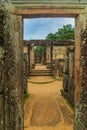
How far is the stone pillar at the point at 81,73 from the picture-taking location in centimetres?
469

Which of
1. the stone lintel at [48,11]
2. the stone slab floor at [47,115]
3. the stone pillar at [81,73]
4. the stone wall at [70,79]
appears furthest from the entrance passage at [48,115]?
the stone lintel at [48,11]

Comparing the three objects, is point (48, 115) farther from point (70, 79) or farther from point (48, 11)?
point (48, 11)

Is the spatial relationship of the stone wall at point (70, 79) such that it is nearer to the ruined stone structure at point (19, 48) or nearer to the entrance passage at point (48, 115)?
the entrance passage at point (48, 115)

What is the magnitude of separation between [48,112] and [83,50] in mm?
3425

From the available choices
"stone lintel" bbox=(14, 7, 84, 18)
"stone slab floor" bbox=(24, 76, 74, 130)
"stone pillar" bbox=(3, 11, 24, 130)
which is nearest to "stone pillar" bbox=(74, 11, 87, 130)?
"stone lintel" bbox=(14, 7, 84, 18)

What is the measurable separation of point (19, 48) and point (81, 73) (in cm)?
124

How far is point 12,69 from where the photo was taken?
4.73 m

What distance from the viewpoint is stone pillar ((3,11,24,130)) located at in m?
4.67

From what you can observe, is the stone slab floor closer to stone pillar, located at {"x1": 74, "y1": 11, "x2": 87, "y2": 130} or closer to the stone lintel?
stone pillar, located at {"x1": 74, "y1": 11, "x2": 87, "y2": 130}

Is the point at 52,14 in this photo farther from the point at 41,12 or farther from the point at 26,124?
the point at 26,124

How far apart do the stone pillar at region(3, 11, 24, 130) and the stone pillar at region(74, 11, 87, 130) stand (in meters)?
1.08

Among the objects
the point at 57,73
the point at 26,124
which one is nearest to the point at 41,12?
the point at 26,124

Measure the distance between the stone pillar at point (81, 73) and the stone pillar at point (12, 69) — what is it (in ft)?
3.55

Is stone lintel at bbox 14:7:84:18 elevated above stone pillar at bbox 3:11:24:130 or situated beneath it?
elevated above
